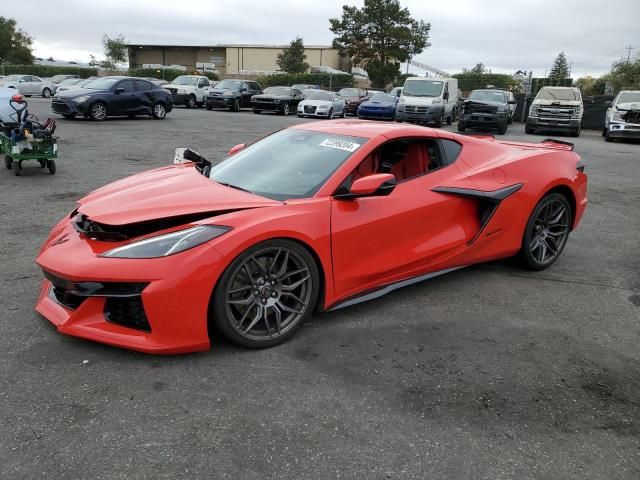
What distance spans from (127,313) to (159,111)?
18.2 meters

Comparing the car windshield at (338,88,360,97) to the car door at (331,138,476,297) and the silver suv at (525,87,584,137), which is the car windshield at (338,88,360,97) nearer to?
the silver suv at (525,87,584,137)

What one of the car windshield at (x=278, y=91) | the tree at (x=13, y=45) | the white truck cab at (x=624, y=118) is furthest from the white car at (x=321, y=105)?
the tree at (x=13, y=45)

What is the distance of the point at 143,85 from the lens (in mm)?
19297

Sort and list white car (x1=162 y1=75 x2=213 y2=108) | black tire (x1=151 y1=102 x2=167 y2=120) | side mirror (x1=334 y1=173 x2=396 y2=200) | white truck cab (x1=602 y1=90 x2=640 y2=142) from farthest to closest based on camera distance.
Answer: white car (x1=162 y1=75 x2=213 y2=108)
black tire (x1=151 y1=102 x2=167 y2=120)
white truck cab (x1=602 y1=90 x2=640 y2=142)
side mirror (x1=334 y1=173 x2=396 y2=200)

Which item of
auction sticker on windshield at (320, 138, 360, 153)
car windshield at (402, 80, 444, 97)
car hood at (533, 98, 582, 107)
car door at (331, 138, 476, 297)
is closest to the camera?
car door at (331, 138, 476, 297)

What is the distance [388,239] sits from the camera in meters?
3.79

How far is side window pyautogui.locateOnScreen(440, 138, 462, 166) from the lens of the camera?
4.36 meters

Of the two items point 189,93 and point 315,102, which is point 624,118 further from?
point 189,93

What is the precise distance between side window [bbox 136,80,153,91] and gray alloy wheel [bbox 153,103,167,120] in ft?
2.14

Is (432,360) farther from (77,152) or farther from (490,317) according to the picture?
(77,152)

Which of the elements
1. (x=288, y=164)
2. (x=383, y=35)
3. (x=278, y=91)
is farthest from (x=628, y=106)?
(x=383, y=35)

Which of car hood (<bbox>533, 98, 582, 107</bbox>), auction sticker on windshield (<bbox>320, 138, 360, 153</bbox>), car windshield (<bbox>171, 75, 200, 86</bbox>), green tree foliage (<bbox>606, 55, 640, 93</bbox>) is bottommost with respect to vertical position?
auction sticker on windshield (<bbox>320, 138, 360, 153</bbox>)

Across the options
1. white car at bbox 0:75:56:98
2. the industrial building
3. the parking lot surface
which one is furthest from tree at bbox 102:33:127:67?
the parking lot surface

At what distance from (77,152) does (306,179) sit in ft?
29.5
